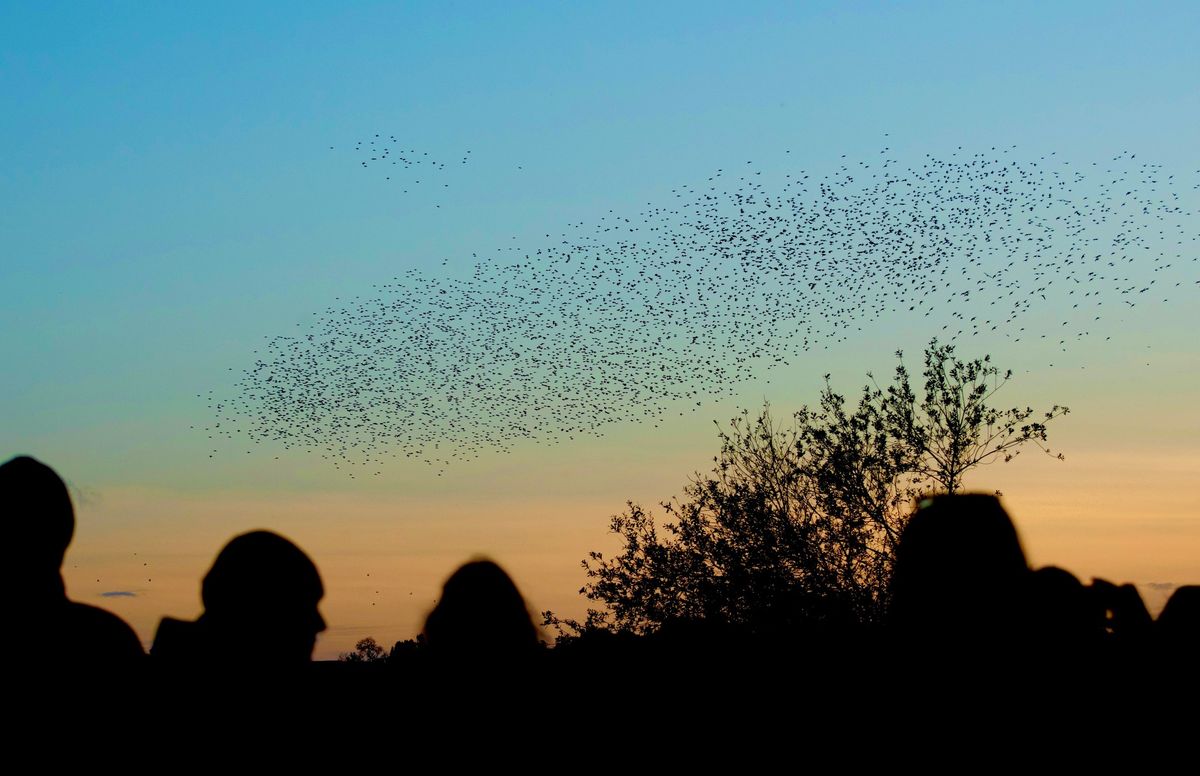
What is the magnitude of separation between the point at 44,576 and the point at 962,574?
11.3 ft

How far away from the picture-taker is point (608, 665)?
58.4 feet

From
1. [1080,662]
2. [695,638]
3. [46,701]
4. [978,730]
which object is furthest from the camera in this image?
[695,638]

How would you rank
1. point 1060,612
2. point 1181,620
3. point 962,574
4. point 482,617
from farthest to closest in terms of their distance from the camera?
point 1181,620 < point 482,617 < point 1060,612 < point 962,574

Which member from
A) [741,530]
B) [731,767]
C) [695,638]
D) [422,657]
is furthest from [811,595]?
[422,657]

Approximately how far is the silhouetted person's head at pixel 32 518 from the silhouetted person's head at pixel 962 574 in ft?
10.5

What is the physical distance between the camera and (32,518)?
4.93 meters

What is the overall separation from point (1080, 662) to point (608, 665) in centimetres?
1364

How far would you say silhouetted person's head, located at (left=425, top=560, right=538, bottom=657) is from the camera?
6055mm

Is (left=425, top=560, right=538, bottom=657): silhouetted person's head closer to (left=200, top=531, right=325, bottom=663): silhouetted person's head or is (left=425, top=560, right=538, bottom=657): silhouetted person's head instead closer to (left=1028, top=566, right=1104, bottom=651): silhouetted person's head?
(left=200, top=531, right=325, bottom=663): silhouetted person's head

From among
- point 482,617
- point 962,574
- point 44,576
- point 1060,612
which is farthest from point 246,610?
point 1060,612

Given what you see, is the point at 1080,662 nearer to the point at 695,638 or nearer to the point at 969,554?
the point at 969,554

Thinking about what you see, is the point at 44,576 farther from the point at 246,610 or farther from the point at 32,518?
the point at 246,610

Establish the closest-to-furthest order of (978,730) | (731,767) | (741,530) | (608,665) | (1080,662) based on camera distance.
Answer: (978,730) < (1080,662) < (731,767) < (608,665) < (741,530)

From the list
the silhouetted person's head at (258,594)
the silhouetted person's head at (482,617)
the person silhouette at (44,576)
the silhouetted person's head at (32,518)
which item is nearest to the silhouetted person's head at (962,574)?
the silhouetted person's head at (482,617)
